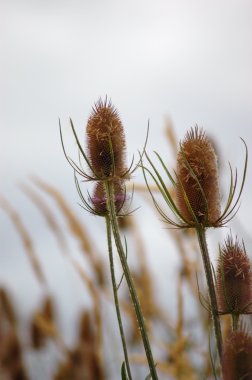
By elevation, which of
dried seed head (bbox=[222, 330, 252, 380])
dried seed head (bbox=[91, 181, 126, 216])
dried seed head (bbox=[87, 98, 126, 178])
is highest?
dried seed head (bbox=[87, 98, 126, 178])

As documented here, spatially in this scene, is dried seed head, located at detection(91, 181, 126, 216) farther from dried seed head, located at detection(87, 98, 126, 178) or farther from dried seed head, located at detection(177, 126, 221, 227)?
dried seed head, located at detection(177, 126, 221, 227)

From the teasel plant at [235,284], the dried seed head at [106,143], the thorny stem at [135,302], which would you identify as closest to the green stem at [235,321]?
the teasel plant at [235,284]

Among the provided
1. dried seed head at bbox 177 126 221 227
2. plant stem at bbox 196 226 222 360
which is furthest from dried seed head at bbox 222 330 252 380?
dried seed head at bbox 177 126 221 227

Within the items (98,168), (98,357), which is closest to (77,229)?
(98,357)

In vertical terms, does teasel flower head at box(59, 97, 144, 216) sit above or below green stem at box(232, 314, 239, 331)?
above

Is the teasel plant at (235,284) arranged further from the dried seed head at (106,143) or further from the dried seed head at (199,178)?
the dried seed head at (106,143)

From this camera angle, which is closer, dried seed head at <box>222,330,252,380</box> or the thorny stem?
dried seed head at <box>222,330,252,380</box>
